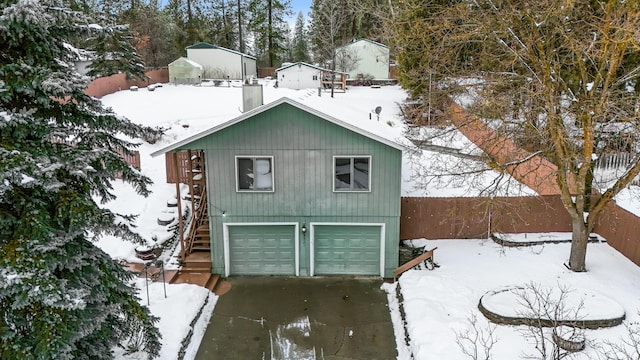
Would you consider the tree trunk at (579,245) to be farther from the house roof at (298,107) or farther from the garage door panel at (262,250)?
the garage door panel at (262,250)

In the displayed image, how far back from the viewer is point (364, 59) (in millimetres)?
43031

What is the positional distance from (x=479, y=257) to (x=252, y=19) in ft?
144

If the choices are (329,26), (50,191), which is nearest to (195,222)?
(50,191)

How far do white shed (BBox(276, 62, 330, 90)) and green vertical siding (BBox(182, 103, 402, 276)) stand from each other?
2625 cm

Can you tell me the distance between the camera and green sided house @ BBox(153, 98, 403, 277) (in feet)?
46.8

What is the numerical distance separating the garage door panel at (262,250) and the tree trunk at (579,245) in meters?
8.18

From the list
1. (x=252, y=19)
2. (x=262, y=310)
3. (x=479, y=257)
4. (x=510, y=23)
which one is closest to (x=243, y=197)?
(x=262, y=310)

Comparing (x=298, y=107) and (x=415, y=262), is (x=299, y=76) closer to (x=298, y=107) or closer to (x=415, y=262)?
(x=298, y=107)

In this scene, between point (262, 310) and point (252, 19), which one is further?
point (252, 19)

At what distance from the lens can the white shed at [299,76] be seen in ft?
130

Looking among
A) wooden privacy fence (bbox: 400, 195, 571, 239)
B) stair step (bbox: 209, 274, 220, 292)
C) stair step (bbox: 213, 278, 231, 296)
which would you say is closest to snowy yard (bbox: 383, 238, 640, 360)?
wooden privacy fence (bbox: 400, 195, 571, 239)

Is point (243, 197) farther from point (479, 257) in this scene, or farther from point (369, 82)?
point (369, 82)

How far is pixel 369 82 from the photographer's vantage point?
42.7 metres

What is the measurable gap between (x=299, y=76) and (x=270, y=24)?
1475cm
